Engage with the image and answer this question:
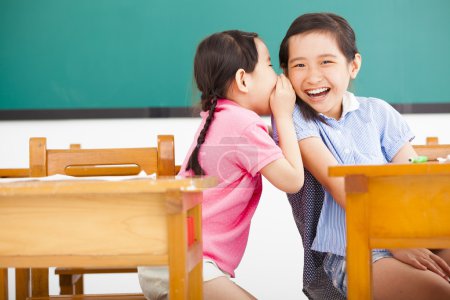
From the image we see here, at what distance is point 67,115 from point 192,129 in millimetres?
678

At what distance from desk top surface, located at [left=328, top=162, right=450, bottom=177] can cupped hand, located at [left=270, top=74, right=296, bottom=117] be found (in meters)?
0.53

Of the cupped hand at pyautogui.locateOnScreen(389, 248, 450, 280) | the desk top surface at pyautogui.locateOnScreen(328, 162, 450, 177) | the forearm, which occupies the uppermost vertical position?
the forearm

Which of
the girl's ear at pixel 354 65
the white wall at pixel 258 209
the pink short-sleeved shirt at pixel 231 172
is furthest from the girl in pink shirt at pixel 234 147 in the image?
the white wall at pixel 258 209

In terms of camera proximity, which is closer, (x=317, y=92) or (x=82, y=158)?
(x=317, y=92)

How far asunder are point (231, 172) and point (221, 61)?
0.29 metres

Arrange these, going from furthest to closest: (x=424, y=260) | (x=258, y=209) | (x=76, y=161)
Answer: (x=258, y=209)
(x=76, y=161)
(x=424, y=260)

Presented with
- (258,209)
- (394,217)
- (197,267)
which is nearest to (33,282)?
(197,267)

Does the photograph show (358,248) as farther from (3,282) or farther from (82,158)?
(82,158)

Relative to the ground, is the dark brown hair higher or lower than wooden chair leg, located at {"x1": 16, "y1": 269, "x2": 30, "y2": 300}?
higher

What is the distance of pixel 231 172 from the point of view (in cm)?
154

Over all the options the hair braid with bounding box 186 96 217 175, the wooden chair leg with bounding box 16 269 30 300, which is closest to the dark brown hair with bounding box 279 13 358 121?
the hair braid with bounding box 186 96 217 175

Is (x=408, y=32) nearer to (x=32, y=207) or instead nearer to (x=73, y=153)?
(x=73, y=153)

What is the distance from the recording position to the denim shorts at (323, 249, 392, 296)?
1.50 metres

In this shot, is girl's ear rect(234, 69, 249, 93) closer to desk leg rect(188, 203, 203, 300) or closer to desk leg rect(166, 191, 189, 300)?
desk leg rect(188, 203, 203, 300)
